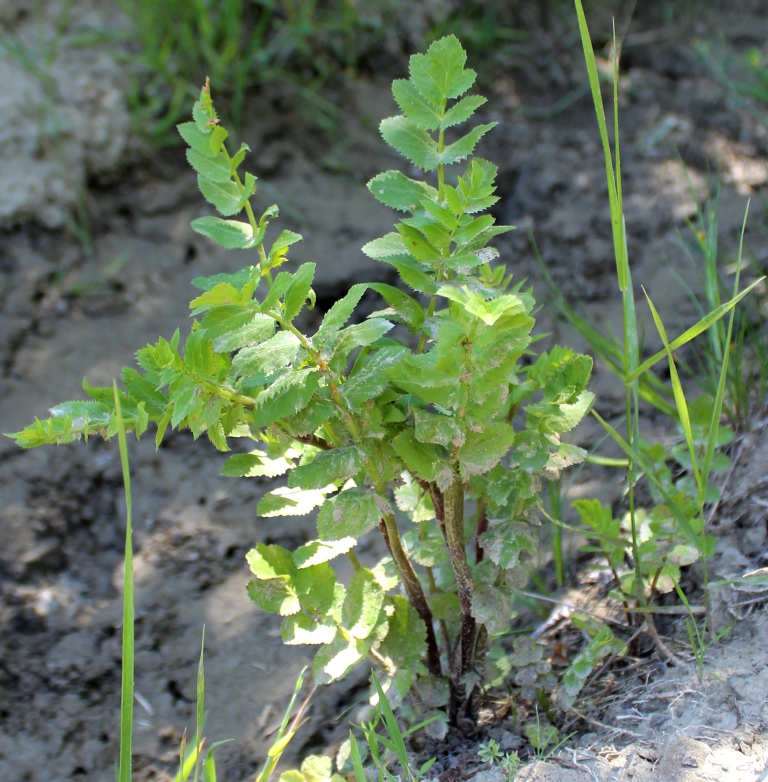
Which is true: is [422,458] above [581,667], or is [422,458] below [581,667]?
above

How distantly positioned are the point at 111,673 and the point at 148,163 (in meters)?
1.81

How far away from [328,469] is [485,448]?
22 cm

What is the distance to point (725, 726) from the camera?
4.00 ft

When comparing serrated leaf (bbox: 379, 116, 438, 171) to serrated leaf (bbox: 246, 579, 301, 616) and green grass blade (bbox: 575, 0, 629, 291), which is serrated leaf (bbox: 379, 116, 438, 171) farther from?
serrated leaf (bbox: 246, 579, 301, 616)

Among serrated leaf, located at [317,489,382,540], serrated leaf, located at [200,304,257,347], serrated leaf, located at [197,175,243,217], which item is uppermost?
serrated leaf, located at [197,175,243,217]

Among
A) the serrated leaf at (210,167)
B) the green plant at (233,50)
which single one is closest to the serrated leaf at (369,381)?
the serrated leaf at (210,167)

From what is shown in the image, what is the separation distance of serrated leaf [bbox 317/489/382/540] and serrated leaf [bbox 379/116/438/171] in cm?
49

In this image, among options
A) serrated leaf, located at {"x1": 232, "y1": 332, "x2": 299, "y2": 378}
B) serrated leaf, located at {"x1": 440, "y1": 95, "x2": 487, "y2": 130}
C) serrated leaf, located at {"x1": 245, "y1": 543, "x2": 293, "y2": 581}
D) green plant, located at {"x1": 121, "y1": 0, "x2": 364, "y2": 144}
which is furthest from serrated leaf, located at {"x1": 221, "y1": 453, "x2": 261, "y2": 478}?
green plant, located at {"x1": 121, "y1": 0, "x2": 364, "y2": 144}

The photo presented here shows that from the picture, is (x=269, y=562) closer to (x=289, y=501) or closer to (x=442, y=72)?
(x=289, y=501)

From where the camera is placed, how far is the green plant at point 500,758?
1235mm

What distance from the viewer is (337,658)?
125 centimetres

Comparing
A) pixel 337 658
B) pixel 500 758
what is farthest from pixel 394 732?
pixel 500 758

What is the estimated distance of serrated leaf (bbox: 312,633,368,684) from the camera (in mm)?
1235

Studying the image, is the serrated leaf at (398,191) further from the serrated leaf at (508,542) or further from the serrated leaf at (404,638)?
the serrated leaf at (404,638)
